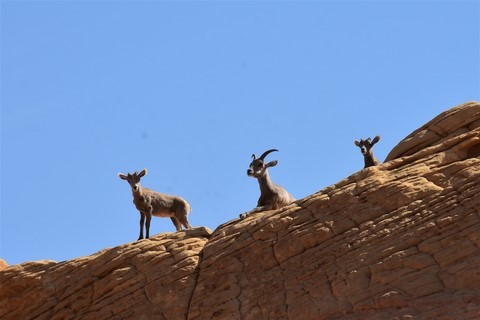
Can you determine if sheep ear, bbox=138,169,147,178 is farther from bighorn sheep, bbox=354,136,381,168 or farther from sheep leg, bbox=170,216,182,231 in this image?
bighorn sheep, bbox=354,136,381,168

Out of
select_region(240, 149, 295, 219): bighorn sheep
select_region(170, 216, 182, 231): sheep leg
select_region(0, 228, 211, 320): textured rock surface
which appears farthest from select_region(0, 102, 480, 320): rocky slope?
select_region(170, 216, 182, 231): sheep leg

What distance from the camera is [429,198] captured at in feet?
70.0

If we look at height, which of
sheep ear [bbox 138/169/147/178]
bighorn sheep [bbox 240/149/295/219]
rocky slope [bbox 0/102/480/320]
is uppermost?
sheep ear [bbox 138/169/147/178]

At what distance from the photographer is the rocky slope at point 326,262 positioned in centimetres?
2017

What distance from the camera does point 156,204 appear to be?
27797 millimetres

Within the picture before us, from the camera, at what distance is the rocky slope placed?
66.2ft

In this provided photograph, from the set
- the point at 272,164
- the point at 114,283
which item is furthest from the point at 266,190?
the point at 114,283

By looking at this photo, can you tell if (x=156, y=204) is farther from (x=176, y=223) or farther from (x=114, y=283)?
(x=114, y=283)

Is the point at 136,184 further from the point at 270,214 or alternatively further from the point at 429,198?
the point at 429,198

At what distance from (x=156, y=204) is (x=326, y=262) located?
7.55 metres

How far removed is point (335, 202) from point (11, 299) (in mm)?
7762

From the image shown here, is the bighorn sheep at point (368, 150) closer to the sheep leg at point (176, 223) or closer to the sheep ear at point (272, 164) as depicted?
the sheep ear at point (272, 164)

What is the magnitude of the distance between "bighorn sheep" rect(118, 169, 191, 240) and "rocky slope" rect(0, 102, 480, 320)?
387 cm

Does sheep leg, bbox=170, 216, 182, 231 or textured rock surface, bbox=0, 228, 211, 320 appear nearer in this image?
textured rock surface, bbox=0, 228, 211, 320
